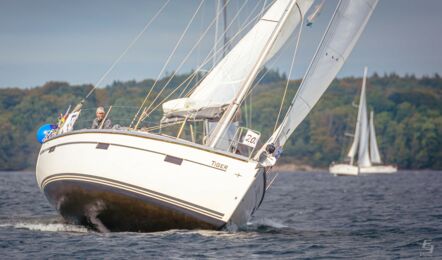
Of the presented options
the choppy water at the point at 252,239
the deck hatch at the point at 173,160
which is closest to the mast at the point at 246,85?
the deck hatch at the point at 173,160

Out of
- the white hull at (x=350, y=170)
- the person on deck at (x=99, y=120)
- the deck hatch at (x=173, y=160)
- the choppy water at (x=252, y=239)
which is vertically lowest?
the choppy water at (x=252, y=239)

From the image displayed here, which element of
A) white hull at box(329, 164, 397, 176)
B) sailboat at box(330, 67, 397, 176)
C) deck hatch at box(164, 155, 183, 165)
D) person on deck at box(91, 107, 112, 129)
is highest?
sailboat at box(330, 67, 397, 176)

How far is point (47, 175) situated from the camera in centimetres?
2294

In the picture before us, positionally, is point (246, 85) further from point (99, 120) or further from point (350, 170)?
point (350, 170)

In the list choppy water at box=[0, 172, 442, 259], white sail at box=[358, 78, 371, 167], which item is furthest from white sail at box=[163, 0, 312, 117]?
white sail at box=[358, 78, 371, 167]

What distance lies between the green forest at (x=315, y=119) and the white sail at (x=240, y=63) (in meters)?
105

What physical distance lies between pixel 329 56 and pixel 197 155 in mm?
4154

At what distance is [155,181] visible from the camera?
20.0 m

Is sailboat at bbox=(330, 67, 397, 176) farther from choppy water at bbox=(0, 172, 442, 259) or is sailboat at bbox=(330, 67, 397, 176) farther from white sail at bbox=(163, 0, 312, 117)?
white sail at bbox=(163, 0, 312, 117)

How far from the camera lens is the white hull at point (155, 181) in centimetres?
1978

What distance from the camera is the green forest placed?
14038cm

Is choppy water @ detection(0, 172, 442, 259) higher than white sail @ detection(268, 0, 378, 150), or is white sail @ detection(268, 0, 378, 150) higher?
white sail @ detection(268, 0, 378, 150)

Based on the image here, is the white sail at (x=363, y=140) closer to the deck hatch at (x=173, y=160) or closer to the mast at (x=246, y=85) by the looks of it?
the mast at (x=246, y=85)

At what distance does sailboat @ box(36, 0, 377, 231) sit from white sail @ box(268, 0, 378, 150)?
2 cm
